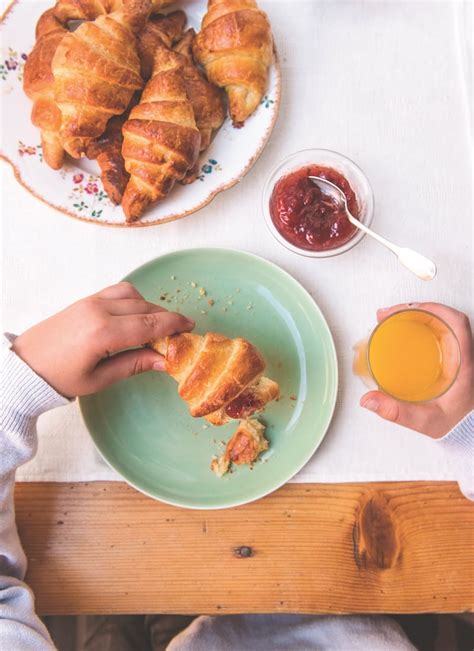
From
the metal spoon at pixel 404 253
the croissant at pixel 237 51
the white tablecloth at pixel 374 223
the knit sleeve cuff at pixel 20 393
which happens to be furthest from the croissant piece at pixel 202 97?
the knit sleeve cuff at pixel 20 393

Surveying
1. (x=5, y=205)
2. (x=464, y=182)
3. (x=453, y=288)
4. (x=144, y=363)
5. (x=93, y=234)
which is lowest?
(x=453, y=288)

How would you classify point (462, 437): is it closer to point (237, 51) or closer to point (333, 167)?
point (333, 167)

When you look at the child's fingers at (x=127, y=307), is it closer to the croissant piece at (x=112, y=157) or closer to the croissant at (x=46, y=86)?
the croissant piece at (x=112, y=157)

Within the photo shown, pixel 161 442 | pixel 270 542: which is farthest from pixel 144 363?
pixel 270 542

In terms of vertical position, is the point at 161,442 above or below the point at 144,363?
below

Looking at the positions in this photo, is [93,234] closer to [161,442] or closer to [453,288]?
[161,442]
